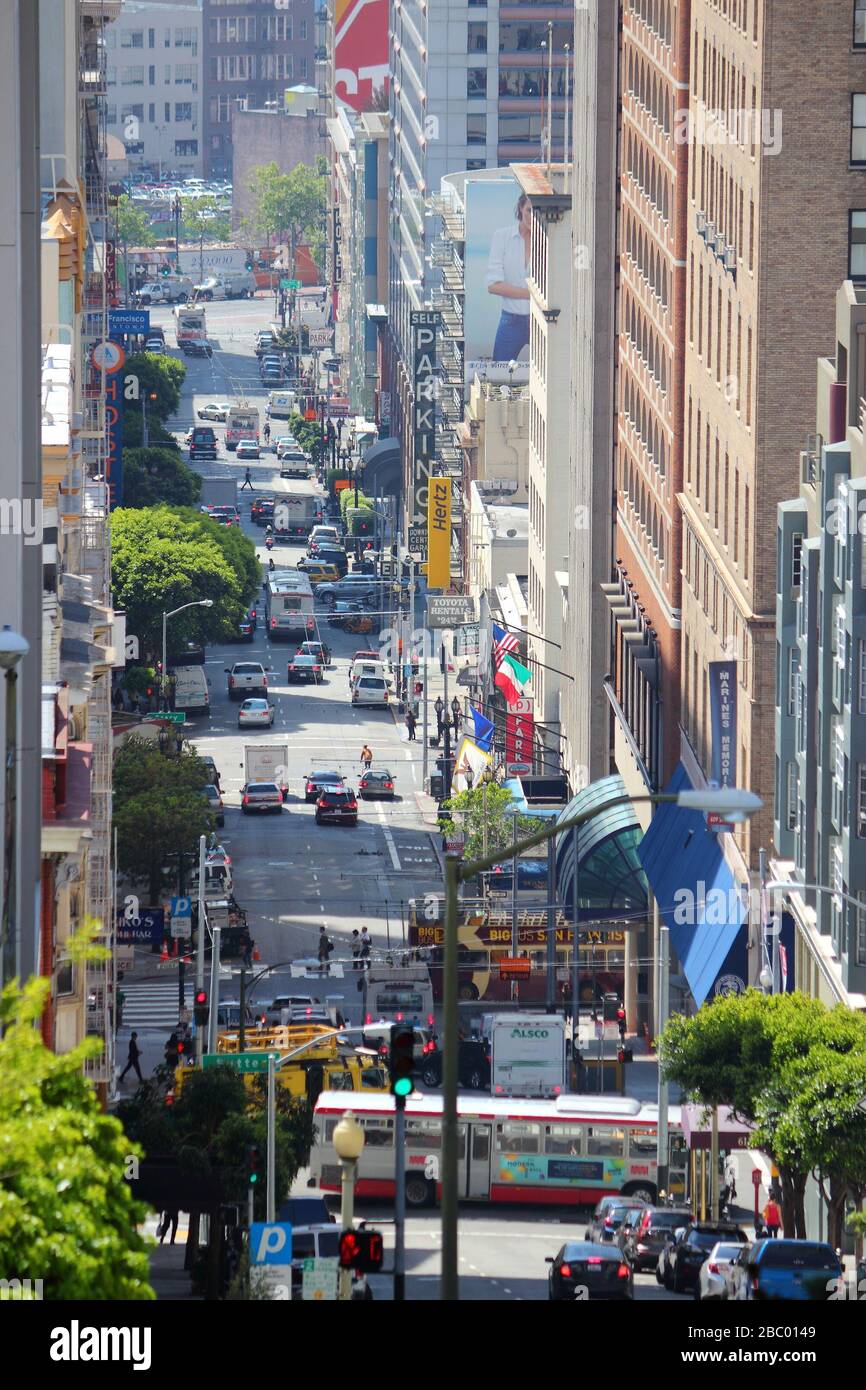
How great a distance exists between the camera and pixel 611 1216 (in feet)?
194

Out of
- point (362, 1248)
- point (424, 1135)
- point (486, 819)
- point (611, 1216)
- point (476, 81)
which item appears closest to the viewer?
point (362, 1248)

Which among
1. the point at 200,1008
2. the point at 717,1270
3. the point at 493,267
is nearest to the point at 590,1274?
the point at 717,1270

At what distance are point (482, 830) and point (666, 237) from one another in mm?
20279

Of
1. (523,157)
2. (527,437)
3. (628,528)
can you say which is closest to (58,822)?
(628,528)

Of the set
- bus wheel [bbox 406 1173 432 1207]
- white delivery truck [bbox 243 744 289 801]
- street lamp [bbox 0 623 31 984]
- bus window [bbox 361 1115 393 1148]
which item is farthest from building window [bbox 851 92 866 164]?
white delivery truck [bbox 243 744 289 801]

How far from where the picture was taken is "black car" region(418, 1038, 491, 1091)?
76562mm

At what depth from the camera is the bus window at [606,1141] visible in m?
65.9

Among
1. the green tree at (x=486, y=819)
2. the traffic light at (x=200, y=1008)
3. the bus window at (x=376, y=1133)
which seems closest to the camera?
the bus window at (x=376, y=1133)

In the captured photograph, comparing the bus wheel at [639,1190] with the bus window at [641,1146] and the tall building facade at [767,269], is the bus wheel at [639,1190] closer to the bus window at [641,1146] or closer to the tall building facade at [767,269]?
the bus window at [641,1146]

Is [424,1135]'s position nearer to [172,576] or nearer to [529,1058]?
[529,1058]

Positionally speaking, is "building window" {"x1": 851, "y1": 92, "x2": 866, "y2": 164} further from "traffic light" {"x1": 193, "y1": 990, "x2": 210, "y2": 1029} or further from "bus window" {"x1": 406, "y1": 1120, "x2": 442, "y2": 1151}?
"traffic light" {"x1": 193, "y1": 990, "x2": 210, "y2": 1029}

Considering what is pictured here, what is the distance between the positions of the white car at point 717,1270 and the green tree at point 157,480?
4572 inches

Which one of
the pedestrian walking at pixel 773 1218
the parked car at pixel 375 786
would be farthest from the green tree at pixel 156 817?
the pedestrian walking at pixel 773 1218

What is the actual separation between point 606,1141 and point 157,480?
4111 inches
